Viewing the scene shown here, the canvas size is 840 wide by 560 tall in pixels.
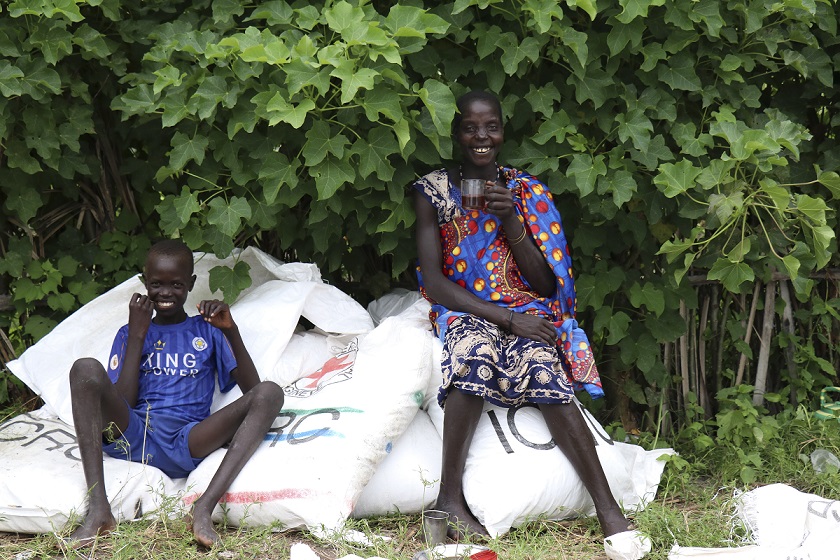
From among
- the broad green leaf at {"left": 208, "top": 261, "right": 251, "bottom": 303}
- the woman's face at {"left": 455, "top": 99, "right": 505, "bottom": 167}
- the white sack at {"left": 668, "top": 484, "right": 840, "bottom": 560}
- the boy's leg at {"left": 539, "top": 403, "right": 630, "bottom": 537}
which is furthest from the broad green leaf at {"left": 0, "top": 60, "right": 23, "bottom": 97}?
the white sack at {"left": 668, "top": 484, "right": 840, "bottom": 560}

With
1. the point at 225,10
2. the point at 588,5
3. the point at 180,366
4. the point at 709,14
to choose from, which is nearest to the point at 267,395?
the point at 180,366

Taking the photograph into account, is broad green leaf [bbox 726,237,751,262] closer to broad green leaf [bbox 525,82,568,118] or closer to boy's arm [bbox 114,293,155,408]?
broad green leaf [bbox 525,82,568,118]

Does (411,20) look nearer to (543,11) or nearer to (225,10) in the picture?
(543,11)

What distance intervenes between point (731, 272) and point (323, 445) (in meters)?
1.57

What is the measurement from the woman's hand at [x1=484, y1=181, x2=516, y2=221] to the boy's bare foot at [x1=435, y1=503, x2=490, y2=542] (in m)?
1.01

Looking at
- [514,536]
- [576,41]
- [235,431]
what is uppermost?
[576,41]

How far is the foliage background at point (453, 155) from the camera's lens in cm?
326

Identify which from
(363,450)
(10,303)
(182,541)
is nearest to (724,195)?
(363,450)

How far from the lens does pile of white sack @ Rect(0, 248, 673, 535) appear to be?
3.10 m

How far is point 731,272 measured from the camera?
3.38m

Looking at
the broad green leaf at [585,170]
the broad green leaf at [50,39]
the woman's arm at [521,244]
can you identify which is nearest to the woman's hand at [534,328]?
the woman's arm at [521,244]

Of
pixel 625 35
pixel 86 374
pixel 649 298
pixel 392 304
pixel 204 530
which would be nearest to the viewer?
pixel 204 530

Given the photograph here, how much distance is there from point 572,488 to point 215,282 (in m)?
1.57

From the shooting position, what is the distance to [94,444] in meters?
3.05
